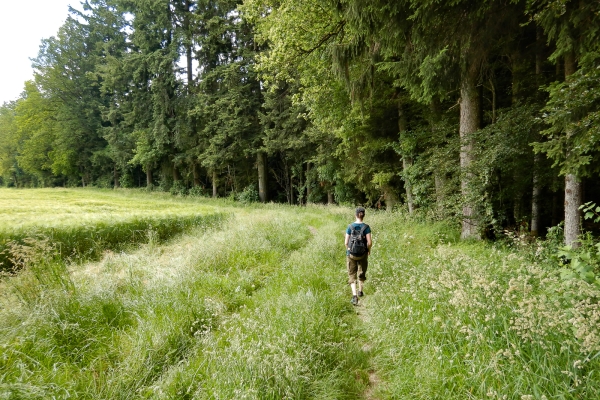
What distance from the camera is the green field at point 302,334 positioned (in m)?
2.31

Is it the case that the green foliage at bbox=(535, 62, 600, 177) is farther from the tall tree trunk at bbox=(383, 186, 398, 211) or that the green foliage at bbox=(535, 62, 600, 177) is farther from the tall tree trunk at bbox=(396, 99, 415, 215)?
the tall tree trunk at bbox=(383, 186, 398, 211)

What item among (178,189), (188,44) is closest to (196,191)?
(178,189)

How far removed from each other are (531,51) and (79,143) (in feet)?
160

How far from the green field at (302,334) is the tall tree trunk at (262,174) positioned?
1822cm

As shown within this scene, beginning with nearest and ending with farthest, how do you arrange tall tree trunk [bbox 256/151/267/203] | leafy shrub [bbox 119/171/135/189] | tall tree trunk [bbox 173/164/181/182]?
tall tree trunk [bbox 256/151/267/203] → tall tree trunk [bbox 173/164/181/182] → leafy shrub [bbox 119/171/135/189]

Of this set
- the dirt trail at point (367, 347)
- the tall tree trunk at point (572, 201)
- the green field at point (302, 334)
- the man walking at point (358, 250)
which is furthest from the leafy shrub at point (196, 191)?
the tall tree trunk at point (572, 201)

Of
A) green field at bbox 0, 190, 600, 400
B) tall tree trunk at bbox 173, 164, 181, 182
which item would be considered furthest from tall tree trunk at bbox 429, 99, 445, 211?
tall tree trunk at bbox 173, 164, 181, 182

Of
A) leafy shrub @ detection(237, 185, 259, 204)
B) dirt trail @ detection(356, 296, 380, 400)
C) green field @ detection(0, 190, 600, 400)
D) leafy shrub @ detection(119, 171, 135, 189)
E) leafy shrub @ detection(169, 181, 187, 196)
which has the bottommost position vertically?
dirt trail @ detection(356, 296, 380, 400)

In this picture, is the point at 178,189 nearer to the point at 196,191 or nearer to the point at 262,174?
the point at 196,191

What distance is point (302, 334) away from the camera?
3.34 metres

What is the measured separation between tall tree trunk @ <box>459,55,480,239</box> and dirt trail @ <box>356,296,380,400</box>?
437 cm

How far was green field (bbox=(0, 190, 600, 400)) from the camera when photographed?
7.57 feet

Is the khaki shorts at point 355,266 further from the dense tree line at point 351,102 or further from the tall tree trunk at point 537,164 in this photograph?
the tall tree trunk at point 537,164

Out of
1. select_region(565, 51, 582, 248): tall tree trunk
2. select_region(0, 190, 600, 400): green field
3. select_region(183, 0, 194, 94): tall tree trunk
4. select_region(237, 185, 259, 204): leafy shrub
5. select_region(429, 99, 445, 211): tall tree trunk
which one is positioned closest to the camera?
select_region(0, 190, 600, 400): green field
